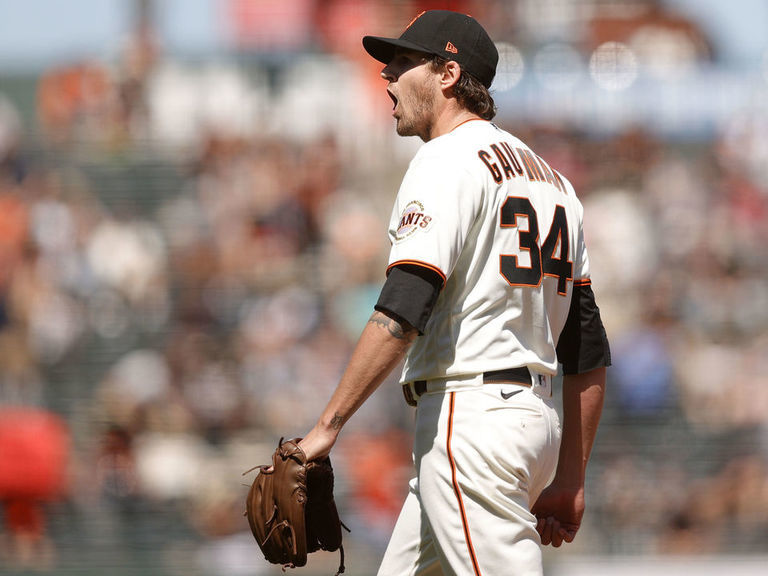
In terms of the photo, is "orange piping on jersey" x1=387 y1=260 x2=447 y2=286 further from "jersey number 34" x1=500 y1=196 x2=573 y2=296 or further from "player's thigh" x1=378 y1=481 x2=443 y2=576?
"player's thigh" x1=378 y1=481 x2=443 y2=576

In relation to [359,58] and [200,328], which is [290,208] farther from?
[359,58]

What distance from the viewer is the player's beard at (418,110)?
306 cm

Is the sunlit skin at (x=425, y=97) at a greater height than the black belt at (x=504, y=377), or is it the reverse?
the sunlit skin at (x=425, y=97)

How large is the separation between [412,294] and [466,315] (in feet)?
0.84

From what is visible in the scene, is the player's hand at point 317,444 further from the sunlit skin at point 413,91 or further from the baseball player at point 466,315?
the sunlit skin at point 413,91

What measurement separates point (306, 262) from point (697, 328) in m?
3.18

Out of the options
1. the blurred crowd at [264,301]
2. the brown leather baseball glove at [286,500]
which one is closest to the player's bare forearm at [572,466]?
the brown leather baseball glove at [286,500]

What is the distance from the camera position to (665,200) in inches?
364

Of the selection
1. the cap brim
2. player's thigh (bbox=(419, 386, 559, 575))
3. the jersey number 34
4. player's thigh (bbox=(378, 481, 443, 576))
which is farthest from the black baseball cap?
player's thigh (bbox=(378, 481, 443, 576))

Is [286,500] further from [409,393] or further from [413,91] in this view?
[413,91]

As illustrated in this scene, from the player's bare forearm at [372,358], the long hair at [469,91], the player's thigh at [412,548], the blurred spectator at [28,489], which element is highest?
the long hair at [469,91]

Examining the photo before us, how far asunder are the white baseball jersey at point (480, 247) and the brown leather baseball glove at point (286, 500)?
37cm

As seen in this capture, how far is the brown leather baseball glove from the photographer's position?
2.79m

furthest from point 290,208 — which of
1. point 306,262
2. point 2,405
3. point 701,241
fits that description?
point 701,241
